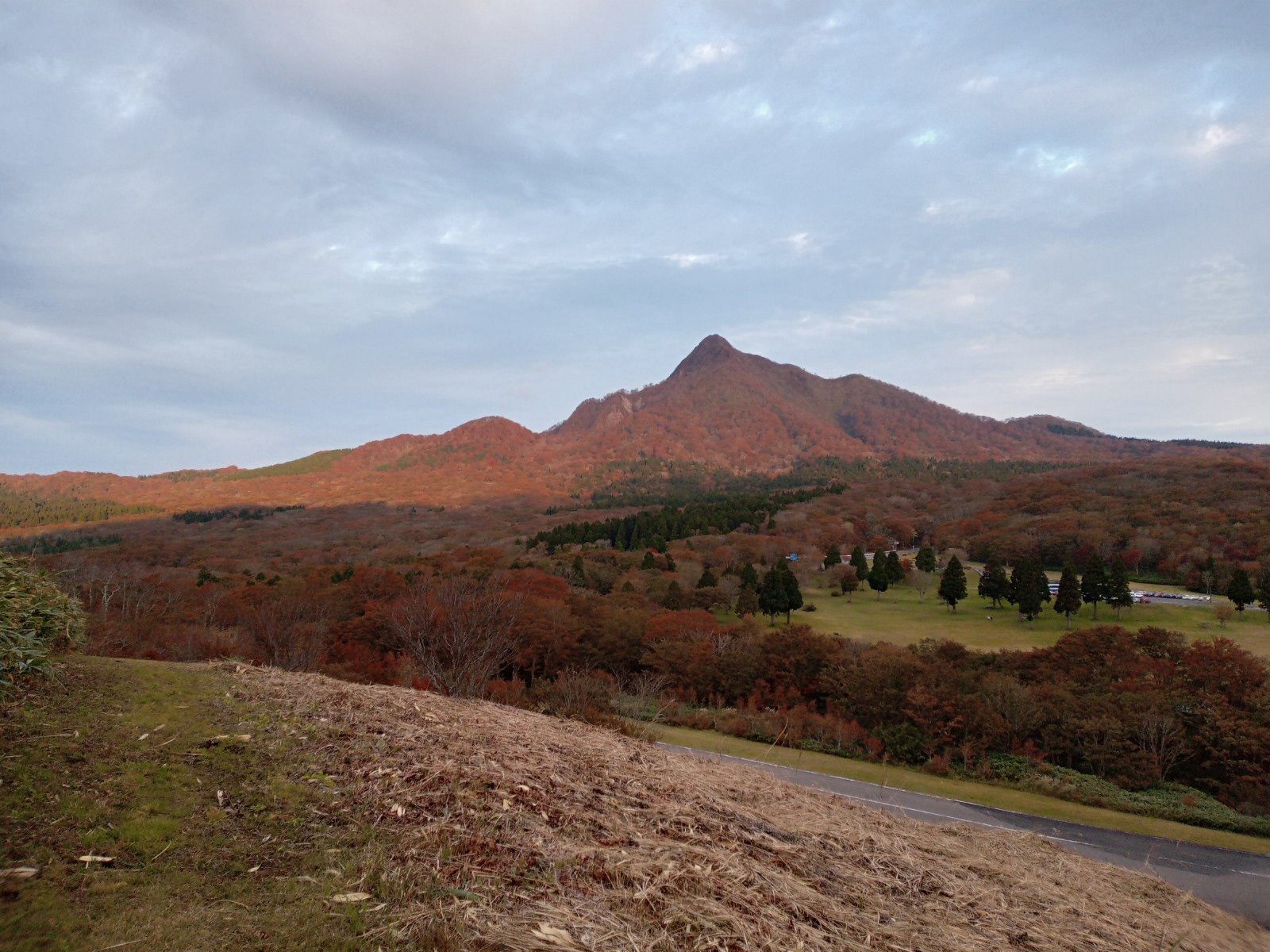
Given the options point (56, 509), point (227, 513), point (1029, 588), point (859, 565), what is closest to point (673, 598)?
point (859, 565)

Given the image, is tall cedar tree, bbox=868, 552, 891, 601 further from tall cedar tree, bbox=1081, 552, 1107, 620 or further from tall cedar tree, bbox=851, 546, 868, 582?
tall cedar tree, bbox=1081, 552, 1107, 620

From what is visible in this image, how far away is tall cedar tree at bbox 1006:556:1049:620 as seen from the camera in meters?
43.6

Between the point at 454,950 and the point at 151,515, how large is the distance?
15123cm

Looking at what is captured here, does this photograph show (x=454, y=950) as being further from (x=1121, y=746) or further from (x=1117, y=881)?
(x=1121, y=746)

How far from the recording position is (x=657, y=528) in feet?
256

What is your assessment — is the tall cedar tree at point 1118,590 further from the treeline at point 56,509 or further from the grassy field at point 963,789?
the treeline at point 56,509

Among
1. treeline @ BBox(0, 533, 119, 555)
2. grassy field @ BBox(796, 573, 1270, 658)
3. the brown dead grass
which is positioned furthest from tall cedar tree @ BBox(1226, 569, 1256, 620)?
treeline @ BBox(0, 533, 119, 555)

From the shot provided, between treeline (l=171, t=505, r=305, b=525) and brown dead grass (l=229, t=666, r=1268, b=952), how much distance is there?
134m

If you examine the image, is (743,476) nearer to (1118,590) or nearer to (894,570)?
(894,570)

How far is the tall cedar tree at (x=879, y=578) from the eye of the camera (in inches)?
2143

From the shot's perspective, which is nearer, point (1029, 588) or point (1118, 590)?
point (1118, 590)

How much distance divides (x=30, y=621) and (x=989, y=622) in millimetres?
50674

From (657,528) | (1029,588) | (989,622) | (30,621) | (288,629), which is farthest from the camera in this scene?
(657,528)

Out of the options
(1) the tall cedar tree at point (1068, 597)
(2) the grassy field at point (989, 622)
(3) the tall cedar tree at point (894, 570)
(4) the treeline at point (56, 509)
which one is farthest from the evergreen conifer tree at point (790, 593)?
(4) the treeline at point (56, 509)
